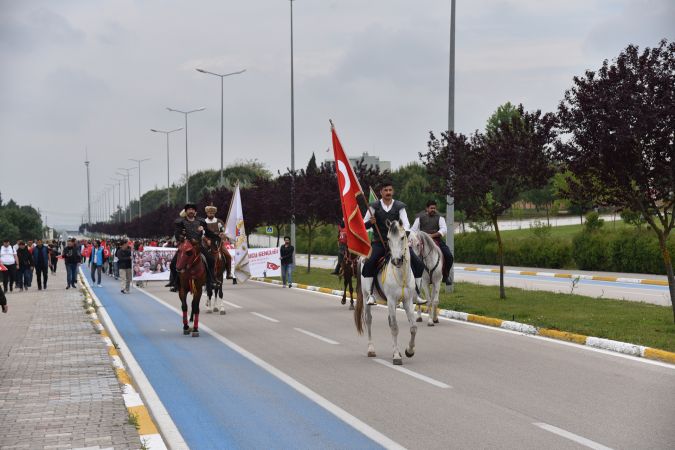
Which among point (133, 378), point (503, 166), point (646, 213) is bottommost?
point (133, 378)

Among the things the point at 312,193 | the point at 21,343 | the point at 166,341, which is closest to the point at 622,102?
the point at 166,341

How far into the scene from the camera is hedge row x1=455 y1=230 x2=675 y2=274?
37.7m

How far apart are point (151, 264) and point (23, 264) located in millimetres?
4914

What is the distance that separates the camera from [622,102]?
15484 mm

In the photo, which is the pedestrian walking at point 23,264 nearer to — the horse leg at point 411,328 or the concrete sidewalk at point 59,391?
the concrete sidewalk at point 59,391

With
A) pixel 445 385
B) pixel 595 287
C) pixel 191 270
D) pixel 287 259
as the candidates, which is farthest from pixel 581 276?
pixel 445 385

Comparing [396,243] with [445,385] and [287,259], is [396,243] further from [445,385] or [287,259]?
[287,259]

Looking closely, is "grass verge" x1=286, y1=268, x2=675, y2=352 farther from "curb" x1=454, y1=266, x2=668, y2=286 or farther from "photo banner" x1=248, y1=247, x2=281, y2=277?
"photo banner" x1=248, y1=247, x2=281, y2=277

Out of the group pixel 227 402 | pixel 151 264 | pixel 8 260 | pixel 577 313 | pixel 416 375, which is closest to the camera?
pixel 227 402

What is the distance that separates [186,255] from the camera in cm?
1677

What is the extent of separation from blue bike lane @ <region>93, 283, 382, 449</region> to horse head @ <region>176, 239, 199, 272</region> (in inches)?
52.3

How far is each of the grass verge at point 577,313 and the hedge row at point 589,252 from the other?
13.3 m

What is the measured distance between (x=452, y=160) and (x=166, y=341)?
32.0 ft

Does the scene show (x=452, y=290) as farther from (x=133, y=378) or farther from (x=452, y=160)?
(x=133, y=378)
